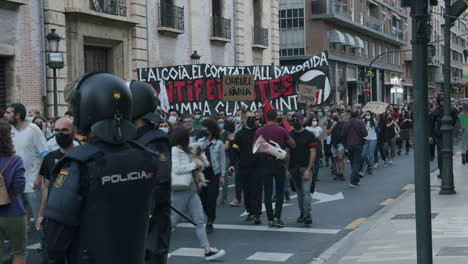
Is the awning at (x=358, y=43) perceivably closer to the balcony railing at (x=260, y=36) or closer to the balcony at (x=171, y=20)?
the balcony railing at (x=260, y=36)

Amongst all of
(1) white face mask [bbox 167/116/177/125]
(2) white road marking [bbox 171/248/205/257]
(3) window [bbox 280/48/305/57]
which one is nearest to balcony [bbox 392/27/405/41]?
(3) window [bbox 280/48/305/57]

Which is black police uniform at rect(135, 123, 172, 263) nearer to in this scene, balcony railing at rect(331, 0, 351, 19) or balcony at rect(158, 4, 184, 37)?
balcony at rect(158, 4, 184, 37)

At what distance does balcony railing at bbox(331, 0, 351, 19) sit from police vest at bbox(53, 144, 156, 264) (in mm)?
43547

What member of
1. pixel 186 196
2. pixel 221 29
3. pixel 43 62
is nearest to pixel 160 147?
pixel 186 196

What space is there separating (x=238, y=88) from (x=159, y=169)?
11711 millimetres

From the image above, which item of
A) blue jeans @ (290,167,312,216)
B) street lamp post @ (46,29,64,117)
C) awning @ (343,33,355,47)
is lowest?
blue jeans @ (290,167,312,216)

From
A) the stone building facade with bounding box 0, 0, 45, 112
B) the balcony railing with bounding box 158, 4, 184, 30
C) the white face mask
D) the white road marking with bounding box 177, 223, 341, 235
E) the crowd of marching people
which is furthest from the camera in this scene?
the balcony railing with bounding box 158, 4, 184, 30

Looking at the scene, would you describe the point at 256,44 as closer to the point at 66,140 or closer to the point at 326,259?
the point at 326,259

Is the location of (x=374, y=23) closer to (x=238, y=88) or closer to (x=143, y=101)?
(x=238, y=88)

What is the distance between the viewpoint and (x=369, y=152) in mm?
18641

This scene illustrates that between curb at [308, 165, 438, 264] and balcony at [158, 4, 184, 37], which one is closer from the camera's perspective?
curb at [308, 165, 438, 264]

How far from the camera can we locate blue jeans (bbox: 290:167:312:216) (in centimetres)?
1045

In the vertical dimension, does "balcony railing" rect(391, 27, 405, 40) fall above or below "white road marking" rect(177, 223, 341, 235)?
above

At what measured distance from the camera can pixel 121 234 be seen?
325 cm
